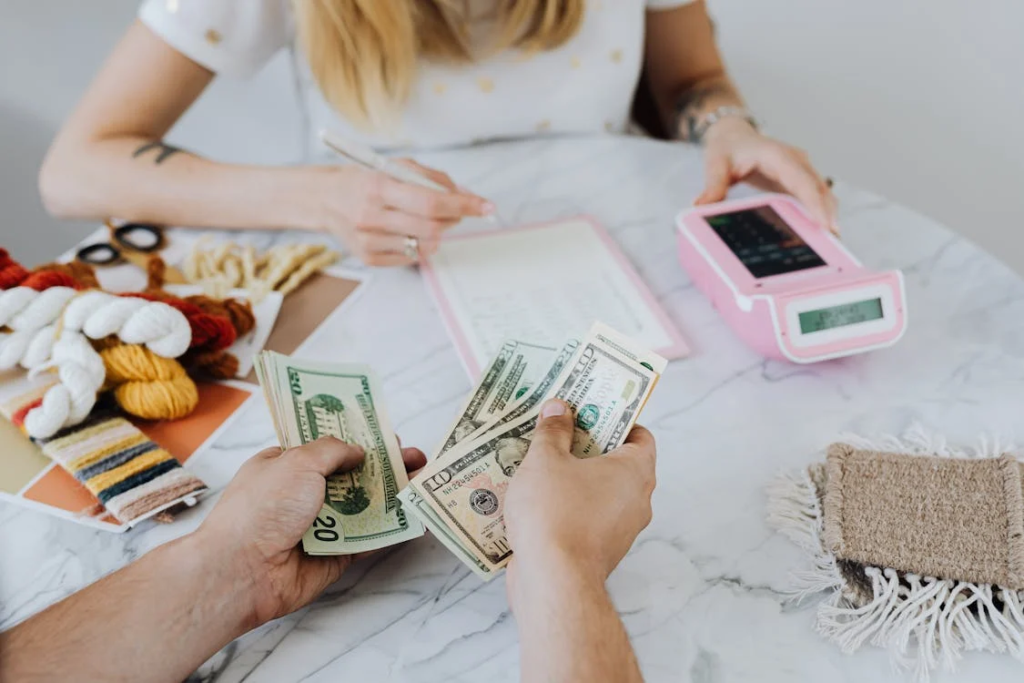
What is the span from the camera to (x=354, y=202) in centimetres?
106

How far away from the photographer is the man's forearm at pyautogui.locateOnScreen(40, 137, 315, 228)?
1128 mm

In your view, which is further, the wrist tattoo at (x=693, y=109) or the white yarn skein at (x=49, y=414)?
the wrist tattoo at (x=693, y=109)

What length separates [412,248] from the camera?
1042 millimetres

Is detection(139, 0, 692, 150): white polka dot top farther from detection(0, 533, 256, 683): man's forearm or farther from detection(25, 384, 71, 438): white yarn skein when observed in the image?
detection(0, 533, 256, 683): man's forearm

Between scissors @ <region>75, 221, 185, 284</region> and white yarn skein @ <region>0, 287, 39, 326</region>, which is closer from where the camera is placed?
white yarn skein @ <region>0, 287, 39, 326</region>

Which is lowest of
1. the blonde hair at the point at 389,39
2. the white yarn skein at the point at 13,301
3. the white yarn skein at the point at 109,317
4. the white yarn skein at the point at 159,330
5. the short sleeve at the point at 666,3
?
the white yarn skein at the point at 159,330

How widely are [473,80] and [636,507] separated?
0.85 meters

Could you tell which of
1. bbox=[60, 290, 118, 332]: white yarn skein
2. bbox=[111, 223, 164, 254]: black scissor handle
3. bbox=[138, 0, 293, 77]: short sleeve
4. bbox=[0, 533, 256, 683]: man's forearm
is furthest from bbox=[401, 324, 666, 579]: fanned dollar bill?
bbox=[138, 0, 293, 77]: short sleeve

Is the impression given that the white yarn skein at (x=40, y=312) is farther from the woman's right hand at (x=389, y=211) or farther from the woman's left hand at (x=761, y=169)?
the woman's left hand at (x=761, y=169)

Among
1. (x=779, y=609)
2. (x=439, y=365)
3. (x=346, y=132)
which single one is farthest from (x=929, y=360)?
(x=346, y=132)

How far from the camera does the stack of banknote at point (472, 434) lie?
70 cm

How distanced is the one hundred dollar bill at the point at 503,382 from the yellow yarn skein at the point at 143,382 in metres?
0.31

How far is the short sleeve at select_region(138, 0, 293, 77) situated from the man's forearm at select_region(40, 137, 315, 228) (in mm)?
147

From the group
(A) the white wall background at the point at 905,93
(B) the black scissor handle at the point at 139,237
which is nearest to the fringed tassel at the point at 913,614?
(B) the black scissor handle at the point at 139,237
